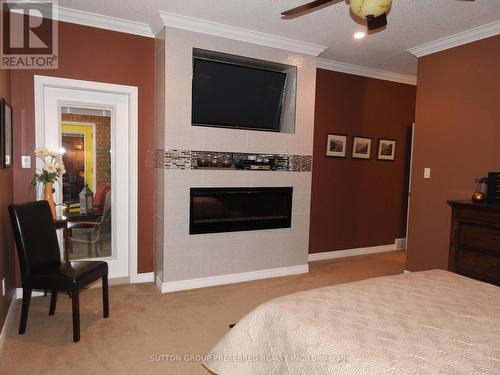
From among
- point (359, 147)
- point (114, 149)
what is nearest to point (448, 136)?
point (359, 147)

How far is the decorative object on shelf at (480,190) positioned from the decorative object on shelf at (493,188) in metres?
0.05

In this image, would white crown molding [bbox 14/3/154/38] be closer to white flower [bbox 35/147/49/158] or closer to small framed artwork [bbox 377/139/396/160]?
white flower [bbox 35/147/49/158]

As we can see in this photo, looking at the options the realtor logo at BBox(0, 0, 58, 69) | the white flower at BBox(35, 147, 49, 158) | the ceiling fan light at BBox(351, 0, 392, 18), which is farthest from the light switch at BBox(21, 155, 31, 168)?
the ceiling fan light at BBox(351, 0, 392, 18)

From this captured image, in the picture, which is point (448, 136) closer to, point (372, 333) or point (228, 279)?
point (228, 279)

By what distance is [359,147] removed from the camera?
510 cm

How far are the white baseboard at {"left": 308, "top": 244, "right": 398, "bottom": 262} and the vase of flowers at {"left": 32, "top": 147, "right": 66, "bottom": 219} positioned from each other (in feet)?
10.7

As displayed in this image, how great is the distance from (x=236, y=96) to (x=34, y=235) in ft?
7.78

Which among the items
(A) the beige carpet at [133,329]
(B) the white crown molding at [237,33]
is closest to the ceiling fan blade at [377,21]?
(B) the white crown molding at [237,33]

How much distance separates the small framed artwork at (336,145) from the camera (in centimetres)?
486

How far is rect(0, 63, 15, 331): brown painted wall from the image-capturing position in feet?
8.59

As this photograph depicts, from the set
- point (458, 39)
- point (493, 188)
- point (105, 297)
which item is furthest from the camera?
point (458, 39)

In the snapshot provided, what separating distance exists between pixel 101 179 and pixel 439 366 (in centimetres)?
345

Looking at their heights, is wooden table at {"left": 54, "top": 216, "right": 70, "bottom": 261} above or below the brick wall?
below

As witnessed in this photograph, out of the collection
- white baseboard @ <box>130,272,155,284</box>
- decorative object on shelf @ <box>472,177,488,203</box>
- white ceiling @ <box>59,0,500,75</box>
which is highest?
white ceiling @ <box>59,0,500,75</box>
